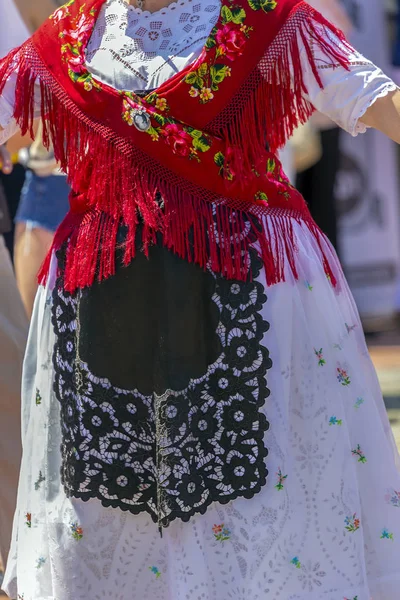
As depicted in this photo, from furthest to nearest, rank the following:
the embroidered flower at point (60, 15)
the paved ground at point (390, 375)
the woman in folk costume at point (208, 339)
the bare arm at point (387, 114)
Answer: the paved ground at point (390, 375) → the embroidered flower at point (60, 15) → the woman in folk costume at point (208, 339) → the bare arm at point (387, 114)

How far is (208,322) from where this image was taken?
2.51 m

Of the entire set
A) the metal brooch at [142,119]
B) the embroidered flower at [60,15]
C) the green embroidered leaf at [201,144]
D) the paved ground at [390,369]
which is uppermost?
the embroidered flower at [60,15]

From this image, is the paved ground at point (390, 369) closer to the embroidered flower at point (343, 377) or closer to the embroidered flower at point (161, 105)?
the embroidered flower at point (343, 377)

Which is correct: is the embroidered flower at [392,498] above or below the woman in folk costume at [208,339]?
below

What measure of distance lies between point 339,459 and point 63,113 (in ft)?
3.29

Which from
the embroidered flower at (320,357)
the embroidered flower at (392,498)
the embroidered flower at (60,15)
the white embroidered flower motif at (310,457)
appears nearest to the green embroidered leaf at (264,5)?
the embroidered flower at (60,15)

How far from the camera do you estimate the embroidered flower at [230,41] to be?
2.48 m

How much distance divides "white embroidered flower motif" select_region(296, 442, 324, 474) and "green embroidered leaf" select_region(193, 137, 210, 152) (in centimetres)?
69

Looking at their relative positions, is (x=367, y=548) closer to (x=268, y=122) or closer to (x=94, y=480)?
(x=94, y=480)

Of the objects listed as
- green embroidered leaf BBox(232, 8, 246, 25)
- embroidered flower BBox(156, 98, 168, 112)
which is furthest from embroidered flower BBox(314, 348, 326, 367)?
green embroidered leaf BBox(232, 8, 246, 25)

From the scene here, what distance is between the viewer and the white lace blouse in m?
2.42

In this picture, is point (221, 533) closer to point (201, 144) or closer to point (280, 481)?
point (280, 481)

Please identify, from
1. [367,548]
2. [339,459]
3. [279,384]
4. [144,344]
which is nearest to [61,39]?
[144,344]

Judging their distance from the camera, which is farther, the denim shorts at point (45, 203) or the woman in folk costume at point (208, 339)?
the denim shorts at point (45, 203)
